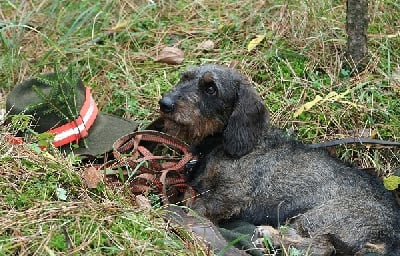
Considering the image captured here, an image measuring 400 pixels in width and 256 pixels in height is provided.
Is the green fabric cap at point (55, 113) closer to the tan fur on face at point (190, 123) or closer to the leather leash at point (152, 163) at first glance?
the leather leash at point (152, 163)

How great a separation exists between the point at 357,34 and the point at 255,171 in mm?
2031

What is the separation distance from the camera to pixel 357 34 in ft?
22.4

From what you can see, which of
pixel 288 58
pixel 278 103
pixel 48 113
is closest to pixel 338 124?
pixel 278 103

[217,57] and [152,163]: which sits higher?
[217,57]

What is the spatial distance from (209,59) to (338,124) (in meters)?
1.58

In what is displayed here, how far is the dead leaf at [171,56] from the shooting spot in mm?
7523

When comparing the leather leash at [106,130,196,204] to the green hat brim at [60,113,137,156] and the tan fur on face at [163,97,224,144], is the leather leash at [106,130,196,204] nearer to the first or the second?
→ the green hat brim at [60,113,137,156]

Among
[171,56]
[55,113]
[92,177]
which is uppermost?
[92,177]

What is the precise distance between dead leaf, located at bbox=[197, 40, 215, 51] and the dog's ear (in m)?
2.05

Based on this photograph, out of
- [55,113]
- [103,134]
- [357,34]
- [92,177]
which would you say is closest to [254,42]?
[357,34]

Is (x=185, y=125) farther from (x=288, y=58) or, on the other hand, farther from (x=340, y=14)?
(x=340, y=14)

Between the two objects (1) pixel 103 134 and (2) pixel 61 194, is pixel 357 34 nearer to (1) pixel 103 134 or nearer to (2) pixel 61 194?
(1) pixel 103 134

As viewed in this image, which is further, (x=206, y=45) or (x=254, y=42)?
(x=206, y=45)

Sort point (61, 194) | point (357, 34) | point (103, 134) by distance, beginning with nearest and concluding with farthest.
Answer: point (61, 194) → point (103, 134) → point (357, 34)
